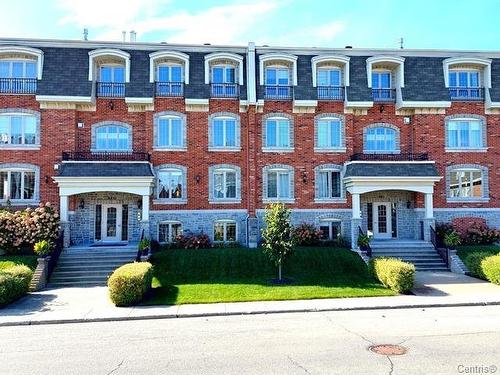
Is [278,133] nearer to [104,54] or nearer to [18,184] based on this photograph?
[104,54]

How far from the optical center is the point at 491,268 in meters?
17.4

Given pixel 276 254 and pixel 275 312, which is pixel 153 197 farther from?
pixel 275 312

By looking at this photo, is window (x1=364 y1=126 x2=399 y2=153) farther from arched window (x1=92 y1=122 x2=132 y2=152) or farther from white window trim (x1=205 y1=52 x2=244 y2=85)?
arched window (x1=92 y1=122 x2=132 y2=152)

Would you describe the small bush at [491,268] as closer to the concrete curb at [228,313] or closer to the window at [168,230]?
the concrete curb at [228,313]

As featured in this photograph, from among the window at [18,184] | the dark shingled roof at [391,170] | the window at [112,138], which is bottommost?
the window at [18,184]

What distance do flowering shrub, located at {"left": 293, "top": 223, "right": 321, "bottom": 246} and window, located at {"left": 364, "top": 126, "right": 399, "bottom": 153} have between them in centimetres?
577

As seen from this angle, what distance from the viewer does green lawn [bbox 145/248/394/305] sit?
1538 cm

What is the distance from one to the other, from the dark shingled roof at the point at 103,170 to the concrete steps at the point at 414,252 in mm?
11887

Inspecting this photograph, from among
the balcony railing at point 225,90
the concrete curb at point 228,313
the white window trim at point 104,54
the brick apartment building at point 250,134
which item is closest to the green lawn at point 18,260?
the brick apartment building at point 250,134

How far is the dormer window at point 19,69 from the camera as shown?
22625 mm

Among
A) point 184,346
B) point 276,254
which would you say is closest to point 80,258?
point 276,254

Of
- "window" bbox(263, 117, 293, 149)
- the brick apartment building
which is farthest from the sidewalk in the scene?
"window" bbox(263, 117, 293, 149)

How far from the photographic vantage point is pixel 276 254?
17375mm

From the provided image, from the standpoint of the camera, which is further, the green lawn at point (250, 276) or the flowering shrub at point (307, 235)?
the flowering shrub at point (307, 235)
